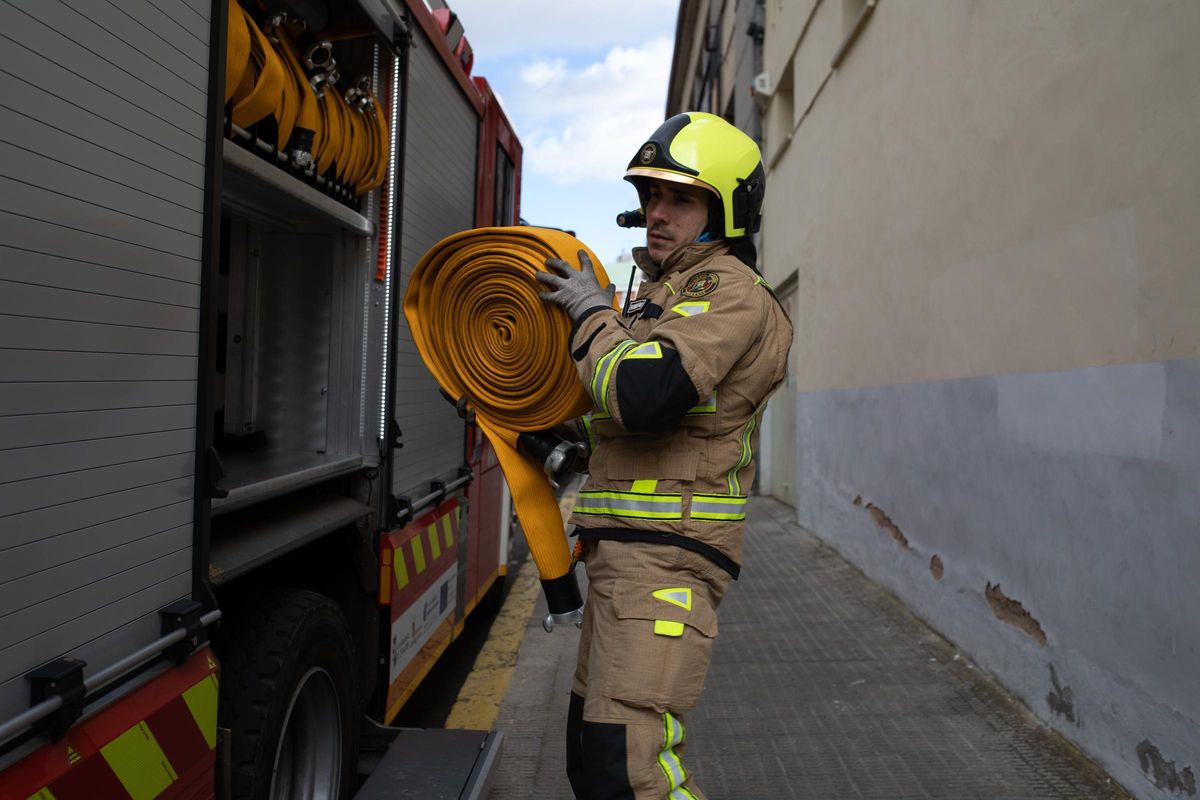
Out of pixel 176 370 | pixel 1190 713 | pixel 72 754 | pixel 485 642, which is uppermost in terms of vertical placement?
pixel 176 370

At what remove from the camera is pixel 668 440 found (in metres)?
2.16

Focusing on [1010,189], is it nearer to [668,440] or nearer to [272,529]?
[668,440]

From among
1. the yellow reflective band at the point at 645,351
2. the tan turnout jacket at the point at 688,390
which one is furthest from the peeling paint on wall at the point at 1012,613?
the yellow reflective band at the point at 645,351

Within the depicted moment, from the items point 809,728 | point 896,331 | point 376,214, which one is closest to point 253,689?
point 376,214

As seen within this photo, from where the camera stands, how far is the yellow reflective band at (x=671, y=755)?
1.96 m

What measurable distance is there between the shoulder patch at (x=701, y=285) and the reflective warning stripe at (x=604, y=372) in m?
0.23

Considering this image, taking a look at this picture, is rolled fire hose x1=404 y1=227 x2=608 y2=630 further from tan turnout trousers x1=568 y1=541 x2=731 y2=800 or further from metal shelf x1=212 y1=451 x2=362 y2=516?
metal shelf x1=212 y1=451 x2=362 y2=516

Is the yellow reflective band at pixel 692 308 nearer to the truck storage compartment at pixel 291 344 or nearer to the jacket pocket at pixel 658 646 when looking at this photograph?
the jacket pocket at pixel 658 646

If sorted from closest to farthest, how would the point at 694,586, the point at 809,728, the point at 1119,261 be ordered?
1. the point at 694,586
2. the point at 1119,261
3. the point at 809,728

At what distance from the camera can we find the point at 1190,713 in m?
2.75

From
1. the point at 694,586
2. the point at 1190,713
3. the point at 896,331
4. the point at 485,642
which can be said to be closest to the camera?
the point at 694,586

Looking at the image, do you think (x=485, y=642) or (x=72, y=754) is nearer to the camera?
(x=72, y=754)

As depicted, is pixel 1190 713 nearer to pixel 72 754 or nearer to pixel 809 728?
pixel 809 728

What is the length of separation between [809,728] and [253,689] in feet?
8.28
